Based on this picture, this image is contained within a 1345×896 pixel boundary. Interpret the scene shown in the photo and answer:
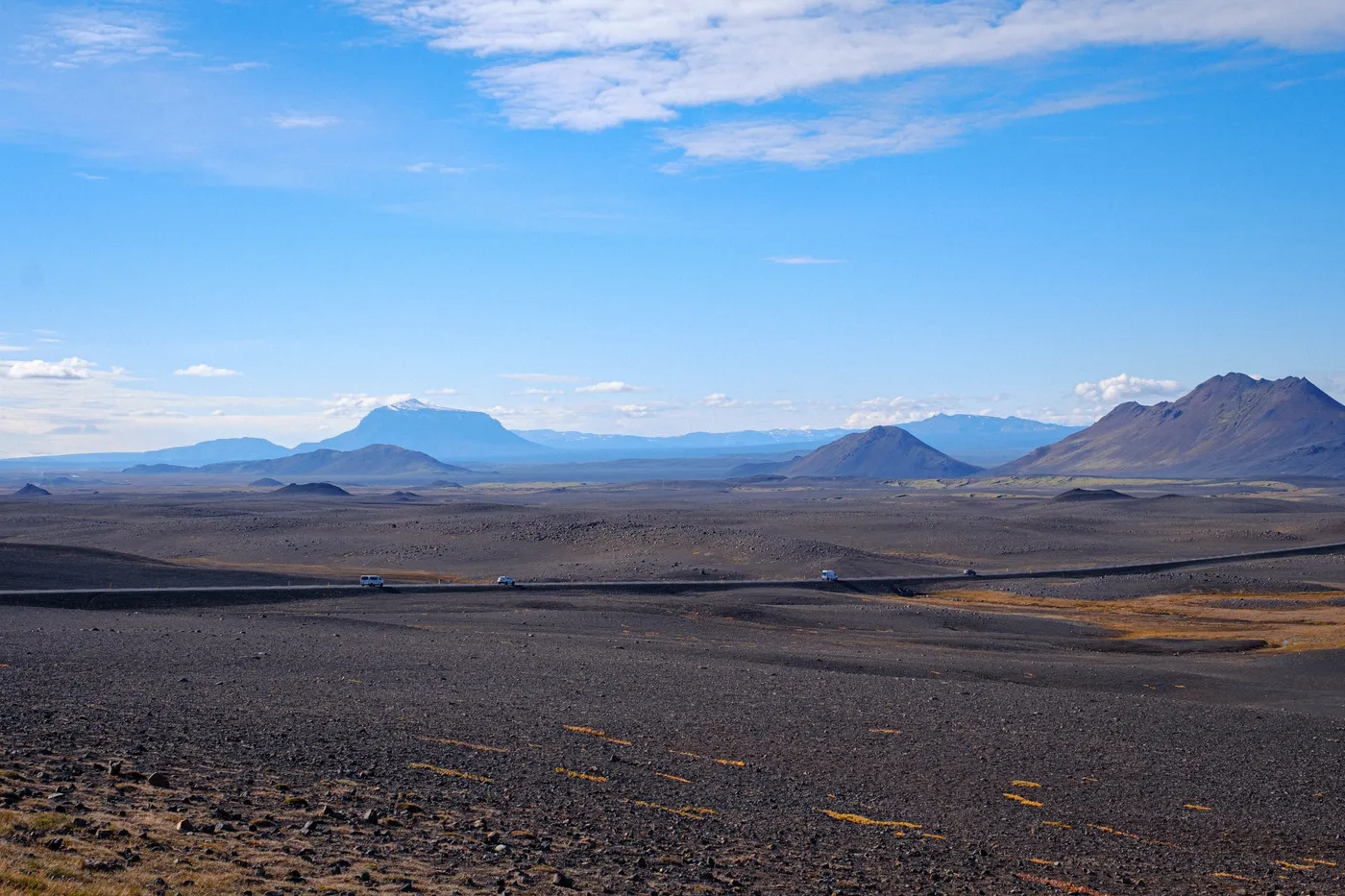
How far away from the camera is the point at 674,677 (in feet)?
80.3

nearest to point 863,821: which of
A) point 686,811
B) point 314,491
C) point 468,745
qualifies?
point 686,811

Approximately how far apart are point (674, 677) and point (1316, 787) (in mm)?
12111

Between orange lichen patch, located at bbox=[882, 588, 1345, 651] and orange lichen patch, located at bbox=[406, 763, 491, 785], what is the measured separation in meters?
29.4

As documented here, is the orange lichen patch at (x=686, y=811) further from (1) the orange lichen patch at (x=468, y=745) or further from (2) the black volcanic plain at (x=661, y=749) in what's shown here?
(1) the orange lichen patch at (x=468, y=745)

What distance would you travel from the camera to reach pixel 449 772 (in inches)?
582

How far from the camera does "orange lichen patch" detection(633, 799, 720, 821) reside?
1374 cm

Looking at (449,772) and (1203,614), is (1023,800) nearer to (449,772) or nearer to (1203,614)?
(449,772)

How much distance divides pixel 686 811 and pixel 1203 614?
42659mm

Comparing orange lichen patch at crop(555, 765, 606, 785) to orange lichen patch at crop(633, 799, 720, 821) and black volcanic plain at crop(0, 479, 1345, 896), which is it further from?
orange lichen patch at crop(633, 799, 720, 821)

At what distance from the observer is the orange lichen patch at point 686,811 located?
45.1 feet

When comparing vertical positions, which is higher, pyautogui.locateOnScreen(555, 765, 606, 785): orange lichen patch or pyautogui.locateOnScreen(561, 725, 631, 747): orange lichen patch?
pyautogui.locateOnScreen(555, 765, 606, 785): orange lichen patch

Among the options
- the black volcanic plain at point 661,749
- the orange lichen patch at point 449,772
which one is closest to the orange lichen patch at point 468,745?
the black volcanic plain at point 661,749

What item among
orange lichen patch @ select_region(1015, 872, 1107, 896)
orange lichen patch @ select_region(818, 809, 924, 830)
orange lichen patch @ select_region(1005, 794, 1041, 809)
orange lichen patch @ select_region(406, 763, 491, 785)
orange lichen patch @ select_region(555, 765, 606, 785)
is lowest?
orange lichen patch @ select_region(1005, 794, 1041, 809)

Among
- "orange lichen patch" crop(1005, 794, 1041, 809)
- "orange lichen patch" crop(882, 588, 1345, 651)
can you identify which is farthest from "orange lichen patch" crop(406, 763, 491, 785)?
"orange lichen patch" crop(882, 588, 1345, 651)
